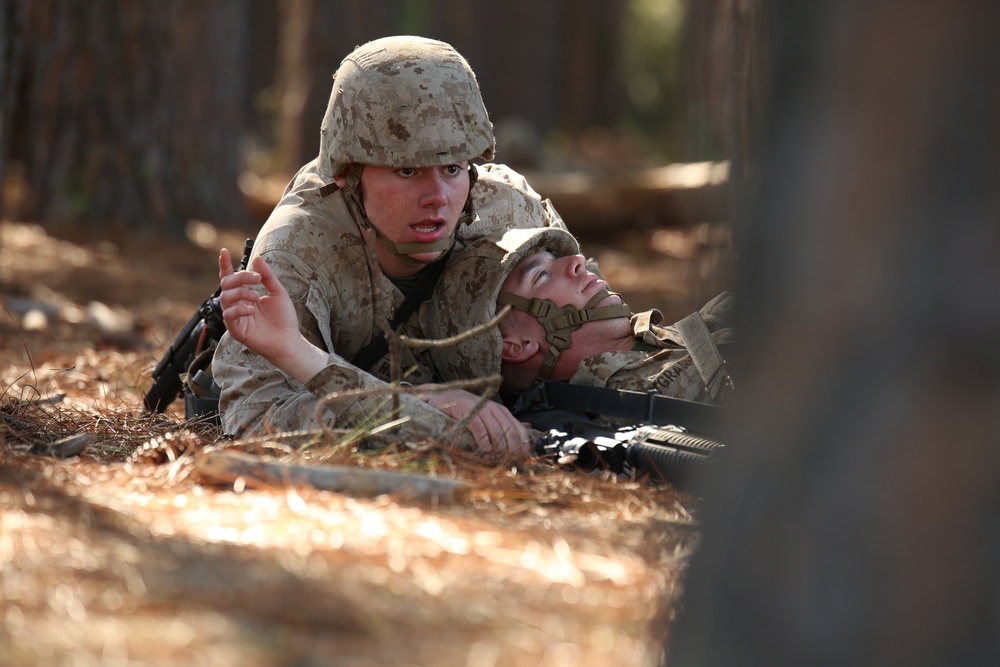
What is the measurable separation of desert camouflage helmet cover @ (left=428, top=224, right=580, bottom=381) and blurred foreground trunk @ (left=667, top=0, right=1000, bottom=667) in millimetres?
2236

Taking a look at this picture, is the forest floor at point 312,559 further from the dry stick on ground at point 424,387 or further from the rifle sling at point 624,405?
the rifle sling at point 624,405

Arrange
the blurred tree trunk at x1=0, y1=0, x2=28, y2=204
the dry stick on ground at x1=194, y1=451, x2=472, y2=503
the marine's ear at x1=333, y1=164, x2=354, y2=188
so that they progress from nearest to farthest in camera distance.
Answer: the dry stick on ground at x1=194, y1=451, x2=472, y2=503 → the marine's ear at x1=333, y1=164, x2=354, y2=188 → the blurred tree trunk at x1=0, y1=0, x2=28, y2=204

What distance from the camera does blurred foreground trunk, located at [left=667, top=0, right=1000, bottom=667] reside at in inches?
59.7

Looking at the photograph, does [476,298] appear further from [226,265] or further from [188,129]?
[188,129]

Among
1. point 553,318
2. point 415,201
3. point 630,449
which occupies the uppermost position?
point 415,201

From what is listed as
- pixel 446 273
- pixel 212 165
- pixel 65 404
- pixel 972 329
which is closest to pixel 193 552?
pixel 972 329

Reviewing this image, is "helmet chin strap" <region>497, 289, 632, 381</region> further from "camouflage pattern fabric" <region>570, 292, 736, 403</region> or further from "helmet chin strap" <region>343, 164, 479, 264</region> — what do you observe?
"helmet chin strap" <region>343, 164, 479, 264</region>

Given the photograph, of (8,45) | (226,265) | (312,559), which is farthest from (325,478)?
(8,45)

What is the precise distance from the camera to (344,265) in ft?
12.8

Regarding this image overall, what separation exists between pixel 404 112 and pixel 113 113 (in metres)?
5.56

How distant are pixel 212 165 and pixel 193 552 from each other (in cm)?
737

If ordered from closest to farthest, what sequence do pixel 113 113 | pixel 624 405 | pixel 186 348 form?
pixel 624 405, pixel 186 348, pixel 113 113

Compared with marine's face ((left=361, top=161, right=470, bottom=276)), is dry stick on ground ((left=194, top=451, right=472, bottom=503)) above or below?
below

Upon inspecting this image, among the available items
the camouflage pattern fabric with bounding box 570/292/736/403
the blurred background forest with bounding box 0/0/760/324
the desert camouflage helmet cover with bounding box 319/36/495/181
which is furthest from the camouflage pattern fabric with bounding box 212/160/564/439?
the blurred background forest with bounding box 0/0/760/324
